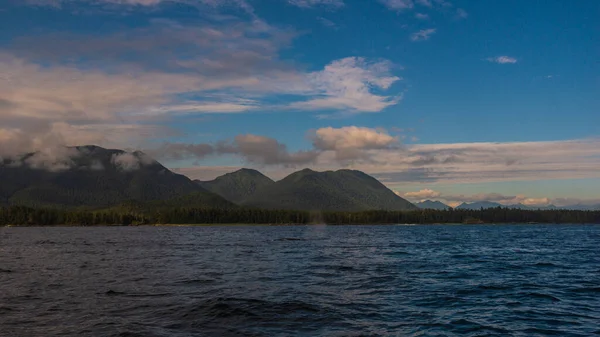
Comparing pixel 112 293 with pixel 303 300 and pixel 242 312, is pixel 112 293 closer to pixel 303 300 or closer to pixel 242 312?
pixel 242 312

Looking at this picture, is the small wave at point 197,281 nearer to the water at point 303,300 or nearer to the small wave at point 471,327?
the water at point 303,300

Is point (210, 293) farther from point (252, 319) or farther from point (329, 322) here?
point (329, 322)

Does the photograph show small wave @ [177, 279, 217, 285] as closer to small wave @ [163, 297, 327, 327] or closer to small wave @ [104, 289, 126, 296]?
small wave @ [104, 289, 126, 296]

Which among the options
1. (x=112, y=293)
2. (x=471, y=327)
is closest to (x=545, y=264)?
(x=471, y=327)

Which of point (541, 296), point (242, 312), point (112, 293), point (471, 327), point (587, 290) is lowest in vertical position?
point (112, 293)

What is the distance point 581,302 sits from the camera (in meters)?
39.6

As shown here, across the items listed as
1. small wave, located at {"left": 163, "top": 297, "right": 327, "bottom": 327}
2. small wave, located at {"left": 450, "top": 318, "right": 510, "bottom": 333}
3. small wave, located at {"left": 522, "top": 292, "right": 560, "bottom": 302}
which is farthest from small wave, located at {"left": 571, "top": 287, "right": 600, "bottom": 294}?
small wave, located at {"left": 163, "top": 297, "right": 327, "bottom": 327}

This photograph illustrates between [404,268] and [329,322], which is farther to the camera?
[404,268]

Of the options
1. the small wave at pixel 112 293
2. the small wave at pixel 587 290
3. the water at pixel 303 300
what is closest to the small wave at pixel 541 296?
the water at pixel 303 300

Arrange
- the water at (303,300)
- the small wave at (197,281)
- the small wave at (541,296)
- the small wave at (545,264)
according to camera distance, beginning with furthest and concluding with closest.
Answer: the small wave at (545,264), the small wave at (197,281), the small wave at (541,296), the water at (303,300)

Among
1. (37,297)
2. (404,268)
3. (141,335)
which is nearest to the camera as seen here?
(141,335)

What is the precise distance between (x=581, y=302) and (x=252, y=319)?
27.0m

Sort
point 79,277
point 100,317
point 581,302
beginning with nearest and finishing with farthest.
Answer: point 100,317 < point 581,302 < point 79,277

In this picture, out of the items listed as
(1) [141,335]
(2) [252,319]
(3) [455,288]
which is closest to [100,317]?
(1) [141,335]
